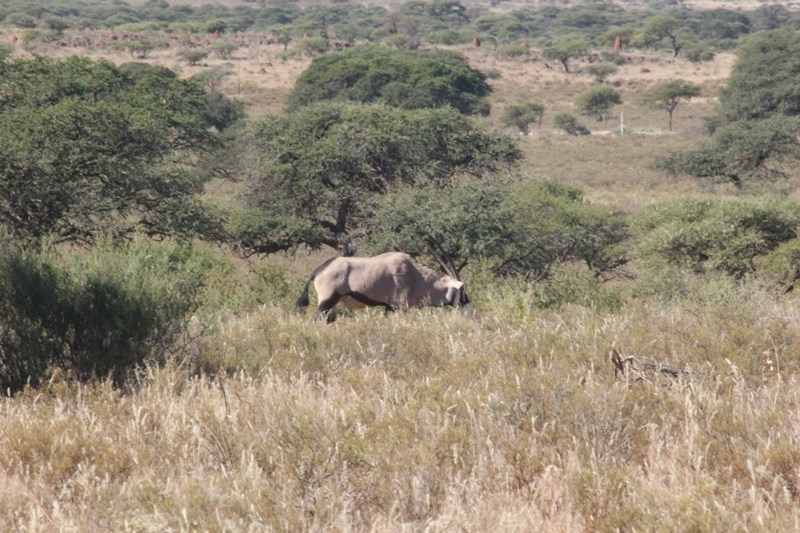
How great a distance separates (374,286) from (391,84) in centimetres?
3607

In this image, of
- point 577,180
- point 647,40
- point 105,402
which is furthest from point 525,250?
point 647,40

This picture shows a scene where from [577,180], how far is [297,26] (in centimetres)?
5748

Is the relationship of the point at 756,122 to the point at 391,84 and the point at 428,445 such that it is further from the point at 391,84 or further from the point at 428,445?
the point at 428,445

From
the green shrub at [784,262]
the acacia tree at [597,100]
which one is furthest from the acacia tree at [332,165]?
the acacia tree at [597,100]

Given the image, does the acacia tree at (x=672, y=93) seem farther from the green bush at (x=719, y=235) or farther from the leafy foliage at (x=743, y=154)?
the green bush at (x=719, y=235)

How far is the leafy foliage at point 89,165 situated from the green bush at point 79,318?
7.97m

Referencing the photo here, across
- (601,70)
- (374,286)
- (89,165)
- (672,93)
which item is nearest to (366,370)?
(374,286)

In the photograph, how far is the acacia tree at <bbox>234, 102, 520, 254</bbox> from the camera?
20.4 meters

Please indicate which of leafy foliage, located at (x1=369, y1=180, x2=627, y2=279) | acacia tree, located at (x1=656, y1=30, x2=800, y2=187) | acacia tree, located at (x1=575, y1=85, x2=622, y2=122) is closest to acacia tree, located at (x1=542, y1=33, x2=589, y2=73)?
acacia tree, located at (x1=575, y1=85, x2=622, y2=122)

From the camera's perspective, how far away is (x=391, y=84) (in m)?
45.0

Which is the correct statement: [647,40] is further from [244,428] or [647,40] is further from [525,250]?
[244,428]

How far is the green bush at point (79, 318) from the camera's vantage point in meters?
5.61

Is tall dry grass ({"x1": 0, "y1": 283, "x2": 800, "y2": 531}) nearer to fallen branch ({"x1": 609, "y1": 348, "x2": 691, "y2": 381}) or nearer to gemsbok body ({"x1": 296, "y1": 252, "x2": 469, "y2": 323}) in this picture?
fallen branch ({"x1": 609, "y1": 348, "x2": 691, "y2": 381})

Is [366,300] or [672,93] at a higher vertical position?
[366,300]
